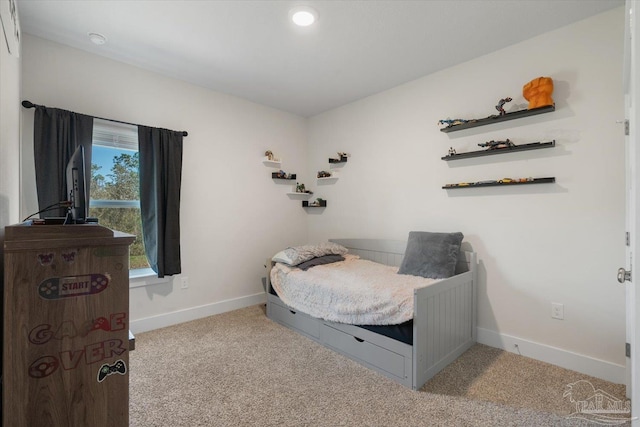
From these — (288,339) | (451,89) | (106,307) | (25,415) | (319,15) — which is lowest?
(288,339)

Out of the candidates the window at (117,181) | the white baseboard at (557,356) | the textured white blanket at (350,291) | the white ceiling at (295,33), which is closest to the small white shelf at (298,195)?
the textured white blanket at (350,291)

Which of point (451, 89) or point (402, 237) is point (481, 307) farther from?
point (451, 89)

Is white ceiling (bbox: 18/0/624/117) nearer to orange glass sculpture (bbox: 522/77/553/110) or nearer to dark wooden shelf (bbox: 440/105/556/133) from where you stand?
orange glass sculpture (bbox: 522/77/553/110)

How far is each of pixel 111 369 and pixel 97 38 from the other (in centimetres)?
253

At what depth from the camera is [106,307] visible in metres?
0.98

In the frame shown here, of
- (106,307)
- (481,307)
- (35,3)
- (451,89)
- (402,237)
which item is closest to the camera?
(106,307)

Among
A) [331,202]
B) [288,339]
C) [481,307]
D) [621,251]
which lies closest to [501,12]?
[621,251]

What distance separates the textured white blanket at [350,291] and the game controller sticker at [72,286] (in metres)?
1.64

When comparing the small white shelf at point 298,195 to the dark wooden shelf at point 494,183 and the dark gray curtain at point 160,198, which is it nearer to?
the dark gray curtain at point 160,198

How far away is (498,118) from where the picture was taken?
2445mm

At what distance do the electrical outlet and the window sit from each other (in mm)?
3564

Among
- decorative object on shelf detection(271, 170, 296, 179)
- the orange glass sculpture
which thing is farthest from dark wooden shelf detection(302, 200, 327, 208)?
the orange glass sculpture

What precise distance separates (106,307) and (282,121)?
11.2ft

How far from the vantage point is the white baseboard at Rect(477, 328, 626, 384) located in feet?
6.63
